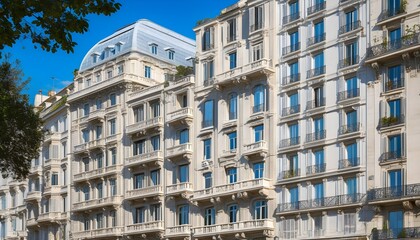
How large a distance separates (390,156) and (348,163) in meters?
3.30

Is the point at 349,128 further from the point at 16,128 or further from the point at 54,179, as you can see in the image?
the point at 54,179

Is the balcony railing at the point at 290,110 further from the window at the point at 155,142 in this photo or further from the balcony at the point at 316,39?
the window at the point at 155,142

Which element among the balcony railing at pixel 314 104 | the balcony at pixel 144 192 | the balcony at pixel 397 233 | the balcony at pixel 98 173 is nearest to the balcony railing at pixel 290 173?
the balcony railing at pixel 314 104

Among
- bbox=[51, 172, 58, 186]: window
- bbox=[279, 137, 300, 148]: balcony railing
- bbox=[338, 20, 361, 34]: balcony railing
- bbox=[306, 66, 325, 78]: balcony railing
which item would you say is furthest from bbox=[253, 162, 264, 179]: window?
bbox=[51, 172, 58, 186]: window

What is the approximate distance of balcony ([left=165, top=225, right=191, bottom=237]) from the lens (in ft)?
213

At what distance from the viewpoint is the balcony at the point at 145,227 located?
6794 centimetres

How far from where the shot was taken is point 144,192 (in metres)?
70.1

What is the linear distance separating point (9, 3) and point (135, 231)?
175 ft

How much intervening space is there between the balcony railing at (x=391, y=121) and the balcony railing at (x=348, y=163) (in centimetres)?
296

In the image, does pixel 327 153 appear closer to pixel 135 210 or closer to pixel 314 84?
pixel 314 84

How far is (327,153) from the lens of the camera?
55094 millimetres

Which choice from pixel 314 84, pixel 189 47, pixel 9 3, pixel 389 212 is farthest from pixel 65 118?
pixel 9 3

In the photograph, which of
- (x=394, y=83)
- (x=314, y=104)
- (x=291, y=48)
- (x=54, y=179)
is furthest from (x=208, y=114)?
(x=54, y=179)

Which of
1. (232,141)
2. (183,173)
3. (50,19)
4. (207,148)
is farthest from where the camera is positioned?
(183,173)
